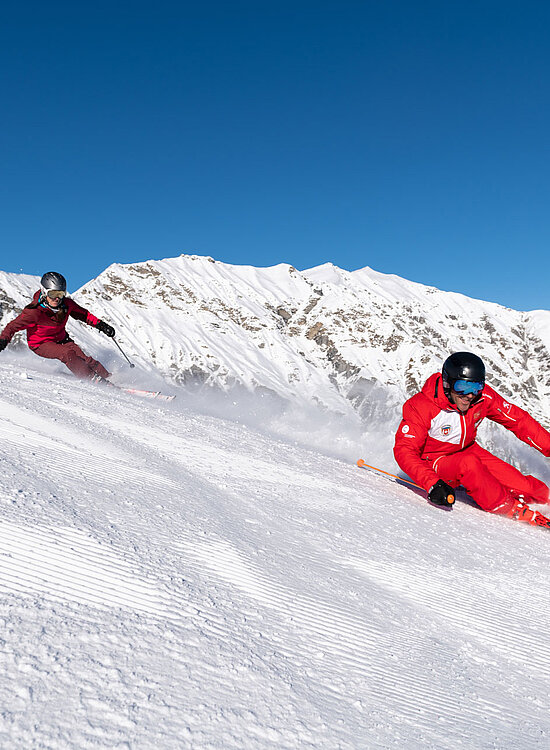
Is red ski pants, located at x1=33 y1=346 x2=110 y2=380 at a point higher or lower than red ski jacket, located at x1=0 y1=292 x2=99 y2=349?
lower

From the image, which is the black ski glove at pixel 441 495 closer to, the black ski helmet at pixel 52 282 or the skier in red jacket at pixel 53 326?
the skier in red jacket at pixel 53 326

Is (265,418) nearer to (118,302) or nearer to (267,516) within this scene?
(267,516)

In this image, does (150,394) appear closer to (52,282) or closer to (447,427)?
(52,282)

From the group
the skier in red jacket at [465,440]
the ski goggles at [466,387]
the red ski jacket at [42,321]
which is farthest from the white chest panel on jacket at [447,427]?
the red ski jacket at [42,321]

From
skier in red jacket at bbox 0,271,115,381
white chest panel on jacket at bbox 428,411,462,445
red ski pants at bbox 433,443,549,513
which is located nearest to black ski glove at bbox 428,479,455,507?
red ski pants at bbox 433,443,549,513

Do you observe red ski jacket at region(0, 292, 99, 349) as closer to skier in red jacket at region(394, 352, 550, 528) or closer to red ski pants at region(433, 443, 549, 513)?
skier in red jacket at region(394, 352, 550, 528)

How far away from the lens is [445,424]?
577 cm

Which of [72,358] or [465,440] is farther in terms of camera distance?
[72,358]

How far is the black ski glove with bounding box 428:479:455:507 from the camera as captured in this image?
5.00m

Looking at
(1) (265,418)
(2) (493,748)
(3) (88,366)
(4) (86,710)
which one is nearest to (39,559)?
(4) (86,710)

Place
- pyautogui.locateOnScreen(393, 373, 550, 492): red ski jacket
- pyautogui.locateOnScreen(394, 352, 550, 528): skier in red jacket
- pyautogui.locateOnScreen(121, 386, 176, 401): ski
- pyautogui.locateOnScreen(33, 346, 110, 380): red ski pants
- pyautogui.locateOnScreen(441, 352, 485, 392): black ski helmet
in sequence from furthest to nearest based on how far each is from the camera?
pyautogui.locateOnScreen(33, 346, 110, 380): red ski pants → pyautogui.locateOnScreen(121, 386, 176, 401): ski → pyautogui.locateOnScreen(393, 373, 550, 492): red ski jacket → pyautogui.locateOnScreen(394, 352, 550, 528): skier in red jacket → pyautogui.locateOnScreen(441, 352, 485, 392): black ski helmet

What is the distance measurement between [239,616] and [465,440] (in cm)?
441

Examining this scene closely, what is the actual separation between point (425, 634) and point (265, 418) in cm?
684

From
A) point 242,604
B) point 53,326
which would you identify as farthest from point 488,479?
point 53,326
